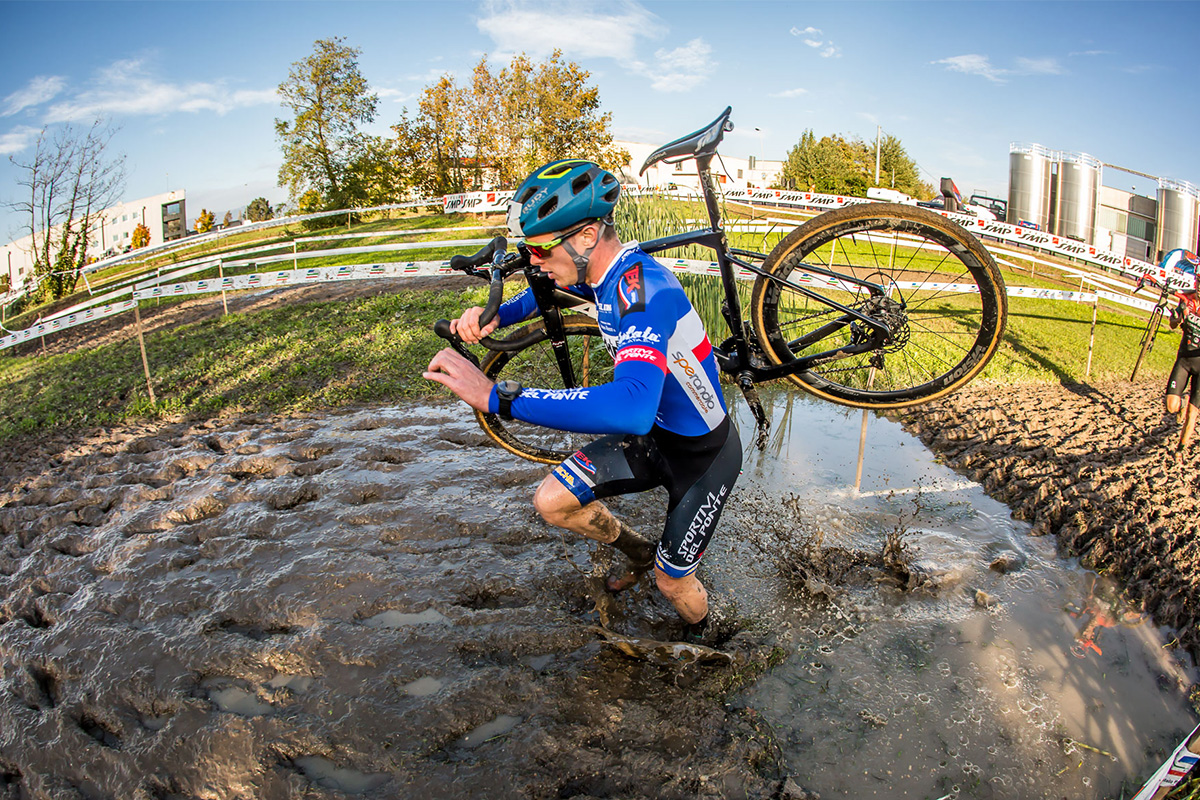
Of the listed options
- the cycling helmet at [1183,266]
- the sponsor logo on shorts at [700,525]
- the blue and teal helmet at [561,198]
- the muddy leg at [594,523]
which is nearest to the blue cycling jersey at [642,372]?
the blue and teal helmet at [561,198]

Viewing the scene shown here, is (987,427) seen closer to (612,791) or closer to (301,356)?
(612,791)

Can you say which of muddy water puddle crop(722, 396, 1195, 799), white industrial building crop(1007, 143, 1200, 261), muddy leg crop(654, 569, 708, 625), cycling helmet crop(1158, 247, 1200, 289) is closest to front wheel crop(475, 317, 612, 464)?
muddy leg crop(654, 569, 708, 625)

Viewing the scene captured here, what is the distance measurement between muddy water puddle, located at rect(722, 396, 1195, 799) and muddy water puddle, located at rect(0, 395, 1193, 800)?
0.05 ft

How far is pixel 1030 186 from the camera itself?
116 feet

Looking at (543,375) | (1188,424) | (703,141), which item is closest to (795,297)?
(703,141)

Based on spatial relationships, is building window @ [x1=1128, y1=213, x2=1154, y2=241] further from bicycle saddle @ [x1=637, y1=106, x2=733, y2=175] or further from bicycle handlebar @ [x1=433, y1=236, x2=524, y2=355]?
bicycle handlebar @ [x1=433, y1=236, x2=524, y2=355]

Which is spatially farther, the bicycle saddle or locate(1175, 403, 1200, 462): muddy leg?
locate(1175, 403, 1200, 462): muddy leg

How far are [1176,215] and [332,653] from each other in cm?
4675

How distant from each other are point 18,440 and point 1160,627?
407 inches

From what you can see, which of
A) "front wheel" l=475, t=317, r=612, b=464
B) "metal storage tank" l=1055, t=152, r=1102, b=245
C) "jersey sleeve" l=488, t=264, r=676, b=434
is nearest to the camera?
"jersey sleeve" l=488, t=264, r=676, b=434

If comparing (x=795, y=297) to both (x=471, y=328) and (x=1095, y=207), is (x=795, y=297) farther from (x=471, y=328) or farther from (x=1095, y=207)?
(x=1095, y=207)

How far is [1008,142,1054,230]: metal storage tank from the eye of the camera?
115ft

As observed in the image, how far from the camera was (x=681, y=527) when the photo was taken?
10.7 feet

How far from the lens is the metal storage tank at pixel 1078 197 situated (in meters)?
34.6
